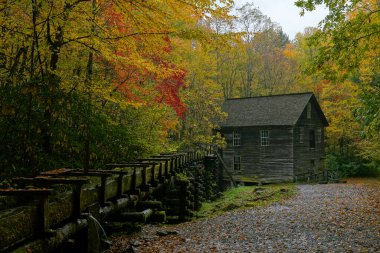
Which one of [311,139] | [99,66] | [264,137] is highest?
[99,66]

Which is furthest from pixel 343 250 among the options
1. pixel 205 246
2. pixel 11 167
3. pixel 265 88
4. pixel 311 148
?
pixel 265 88

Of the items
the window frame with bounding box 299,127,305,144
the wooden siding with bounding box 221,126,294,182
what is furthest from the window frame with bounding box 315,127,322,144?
the wooden siding with bounding box 221,126,294,182

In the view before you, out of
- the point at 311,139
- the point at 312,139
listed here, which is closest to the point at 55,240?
the point at 311,139

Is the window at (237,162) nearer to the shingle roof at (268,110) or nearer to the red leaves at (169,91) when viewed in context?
the shingle roof at (268,110)

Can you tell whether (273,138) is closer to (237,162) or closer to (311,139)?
(237,162)

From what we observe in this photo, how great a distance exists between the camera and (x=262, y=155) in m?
34.2

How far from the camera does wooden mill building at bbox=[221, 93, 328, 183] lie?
32.9 metres

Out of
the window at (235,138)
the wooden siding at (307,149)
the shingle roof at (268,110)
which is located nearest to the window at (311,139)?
the wooden siding at (307,149)

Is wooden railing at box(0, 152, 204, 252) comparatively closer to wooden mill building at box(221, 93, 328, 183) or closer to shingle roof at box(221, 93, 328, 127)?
wooden mill building at box(221, 93, 328, 183)

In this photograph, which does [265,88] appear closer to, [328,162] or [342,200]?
[328,162]

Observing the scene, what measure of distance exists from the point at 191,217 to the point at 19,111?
9375 millimetres

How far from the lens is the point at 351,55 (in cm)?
1243

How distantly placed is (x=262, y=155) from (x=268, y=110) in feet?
16.2

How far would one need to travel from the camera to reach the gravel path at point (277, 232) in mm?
9328
